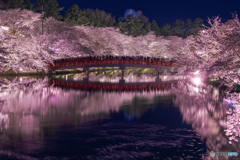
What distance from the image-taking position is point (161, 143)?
14.5 metres

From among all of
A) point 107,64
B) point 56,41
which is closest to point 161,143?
point 107,64

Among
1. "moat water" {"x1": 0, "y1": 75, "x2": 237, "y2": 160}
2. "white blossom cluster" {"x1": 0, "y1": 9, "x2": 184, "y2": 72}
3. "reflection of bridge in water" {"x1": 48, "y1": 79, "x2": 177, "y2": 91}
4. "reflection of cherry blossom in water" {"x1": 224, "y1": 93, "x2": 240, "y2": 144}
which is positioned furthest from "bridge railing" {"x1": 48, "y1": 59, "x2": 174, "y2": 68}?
"reflection of cherry blossom in water" {"x1": 224, "y1": 93, "x2": 240, "y2": 144}

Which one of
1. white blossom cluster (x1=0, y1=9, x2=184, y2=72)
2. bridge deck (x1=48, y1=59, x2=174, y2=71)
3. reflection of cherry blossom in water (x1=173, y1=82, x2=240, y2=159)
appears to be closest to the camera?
reflection of cherry blossom in water (x1=173, y1=82, x2=240, y2=159)

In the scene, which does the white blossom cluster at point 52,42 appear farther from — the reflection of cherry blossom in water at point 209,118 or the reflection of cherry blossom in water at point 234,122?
the reflection of cherry blossom in water at point 234,122

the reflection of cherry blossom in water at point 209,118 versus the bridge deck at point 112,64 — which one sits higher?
the bridge deck at point 112,64

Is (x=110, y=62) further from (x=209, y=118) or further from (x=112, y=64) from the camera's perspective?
(x=209, y=118)

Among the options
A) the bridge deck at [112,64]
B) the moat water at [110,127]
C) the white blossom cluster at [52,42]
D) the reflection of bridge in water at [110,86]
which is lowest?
the moat water at [110,127]

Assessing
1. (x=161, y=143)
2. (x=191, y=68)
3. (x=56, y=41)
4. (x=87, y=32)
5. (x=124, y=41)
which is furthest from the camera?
(x=124, y=41)

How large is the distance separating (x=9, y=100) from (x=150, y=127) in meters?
12.2

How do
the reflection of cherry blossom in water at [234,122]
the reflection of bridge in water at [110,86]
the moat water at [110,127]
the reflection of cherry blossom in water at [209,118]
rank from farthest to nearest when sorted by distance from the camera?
the reflection of bridge in water at [110,86] < the reflection of cherry blossom in water at [209,118] < the moat water at [110,127] < the reflection of cherry blossom in water at [234,122]

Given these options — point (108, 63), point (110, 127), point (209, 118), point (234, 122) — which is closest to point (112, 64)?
point (108, 63)

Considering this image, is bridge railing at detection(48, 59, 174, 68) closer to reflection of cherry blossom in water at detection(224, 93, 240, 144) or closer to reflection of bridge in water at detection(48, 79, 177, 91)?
reflection of bridge in water at detection(48, 79, 177, 91)

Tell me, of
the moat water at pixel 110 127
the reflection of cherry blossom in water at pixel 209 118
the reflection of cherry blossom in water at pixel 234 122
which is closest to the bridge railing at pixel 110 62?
the reflection of cherry blossom in water at pixel 209 118

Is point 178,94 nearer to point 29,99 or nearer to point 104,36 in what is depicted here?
point 29,99
